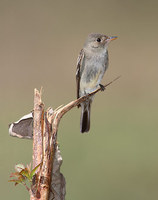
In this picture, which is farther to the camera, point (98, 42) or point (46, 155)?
point (98, 42)

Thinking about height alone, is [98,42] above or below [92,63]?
above

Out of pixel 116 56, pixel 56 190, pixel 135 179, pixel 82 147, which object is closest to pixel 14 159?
pixel 82 147

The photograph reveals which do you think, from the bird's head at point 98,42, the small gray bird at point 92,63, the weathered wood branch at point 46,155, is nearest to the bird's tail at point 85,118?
the small gray bird at point 92,63

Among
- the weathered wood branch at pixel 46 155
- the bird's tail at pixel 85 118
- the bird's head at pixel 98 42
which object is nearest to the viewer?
the weathered wood branch at pixel 46 155

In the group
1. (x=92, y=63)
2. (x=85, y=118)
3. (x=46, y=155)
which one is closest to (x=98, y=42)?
(x=92, y=63)

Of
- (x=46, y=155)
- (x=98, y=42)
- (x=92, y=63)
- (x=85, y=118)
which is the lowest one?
(x=46, y=155)

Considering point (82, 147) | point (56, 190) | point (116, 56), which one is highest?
point (116, 56)

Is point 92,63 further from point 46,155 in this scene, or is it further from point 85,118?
point 46,155

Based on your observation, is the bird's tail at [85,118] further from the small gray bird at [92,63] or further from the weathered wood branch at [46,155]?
the weathered wood branch at [46,155]

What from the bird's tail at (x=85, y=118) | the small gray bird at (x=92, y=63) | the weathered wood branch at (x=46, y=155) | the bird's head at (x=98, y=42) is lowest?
the weathered wood branch at (x=46, y=155)

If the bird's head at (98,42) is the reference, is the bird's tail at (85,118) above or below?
below

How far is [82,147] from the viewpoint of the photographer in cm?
570

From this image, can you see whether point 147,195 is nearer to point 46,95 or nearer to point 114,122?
point 114,122

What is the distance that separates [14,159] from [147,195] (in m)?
1.66
